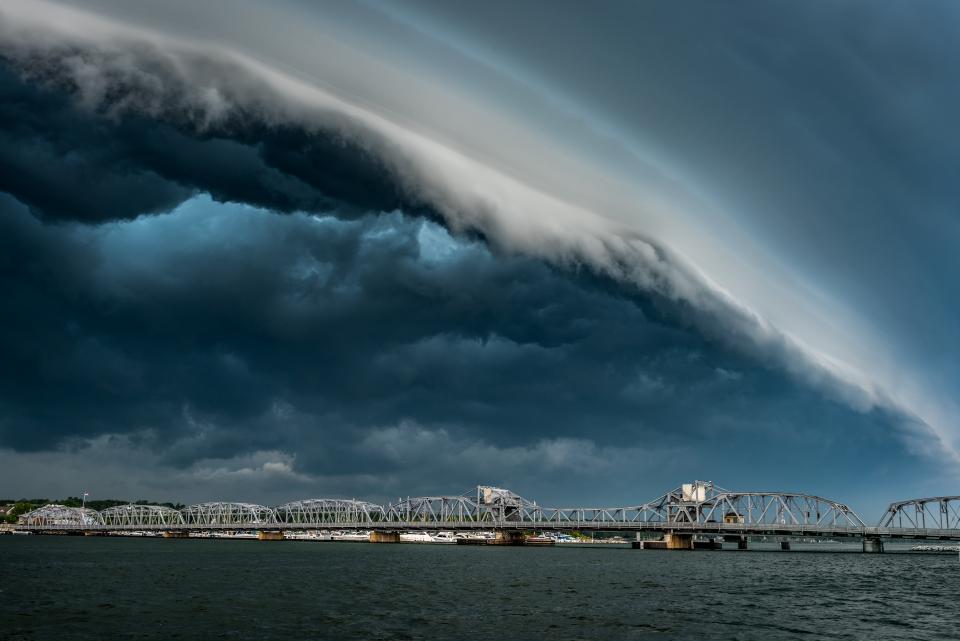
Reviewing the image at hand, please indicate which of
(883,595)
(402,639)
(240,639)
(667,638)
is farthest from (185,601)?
(883,595)

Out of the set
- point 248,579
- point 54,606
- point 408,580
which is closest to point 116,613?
point 54,606

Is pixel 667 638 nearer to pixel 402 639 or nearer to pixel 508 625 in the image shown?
pixel 508 625

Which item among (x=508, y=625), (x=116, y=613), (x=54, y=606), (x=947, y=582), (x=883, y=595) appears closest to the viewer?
(x=508, y=625)

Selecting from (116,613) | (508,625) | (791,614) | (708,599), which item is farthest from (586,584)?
(116,613)

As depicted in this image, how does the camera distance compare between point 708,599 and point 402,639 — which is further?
point 708,599

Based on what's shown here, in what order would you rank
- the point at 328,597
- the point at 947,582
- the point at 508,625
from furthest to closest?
the point at 947,582, the point at 328,597, the point at 508,625

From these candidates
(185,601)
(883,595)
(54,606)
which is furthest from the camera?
(883,595)

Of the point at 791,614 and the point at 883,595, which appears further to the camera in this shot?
the point at 883,595

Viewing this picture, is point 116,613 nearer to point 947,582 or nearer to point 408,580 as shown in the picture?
point 408,580

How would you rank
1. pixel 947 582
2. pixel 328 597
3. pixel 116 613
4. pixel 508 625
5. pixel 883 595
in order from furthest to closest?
pixel 947 582
pixel 883 595
pixel 328 597
pixel 116 613
pixel 508 625
